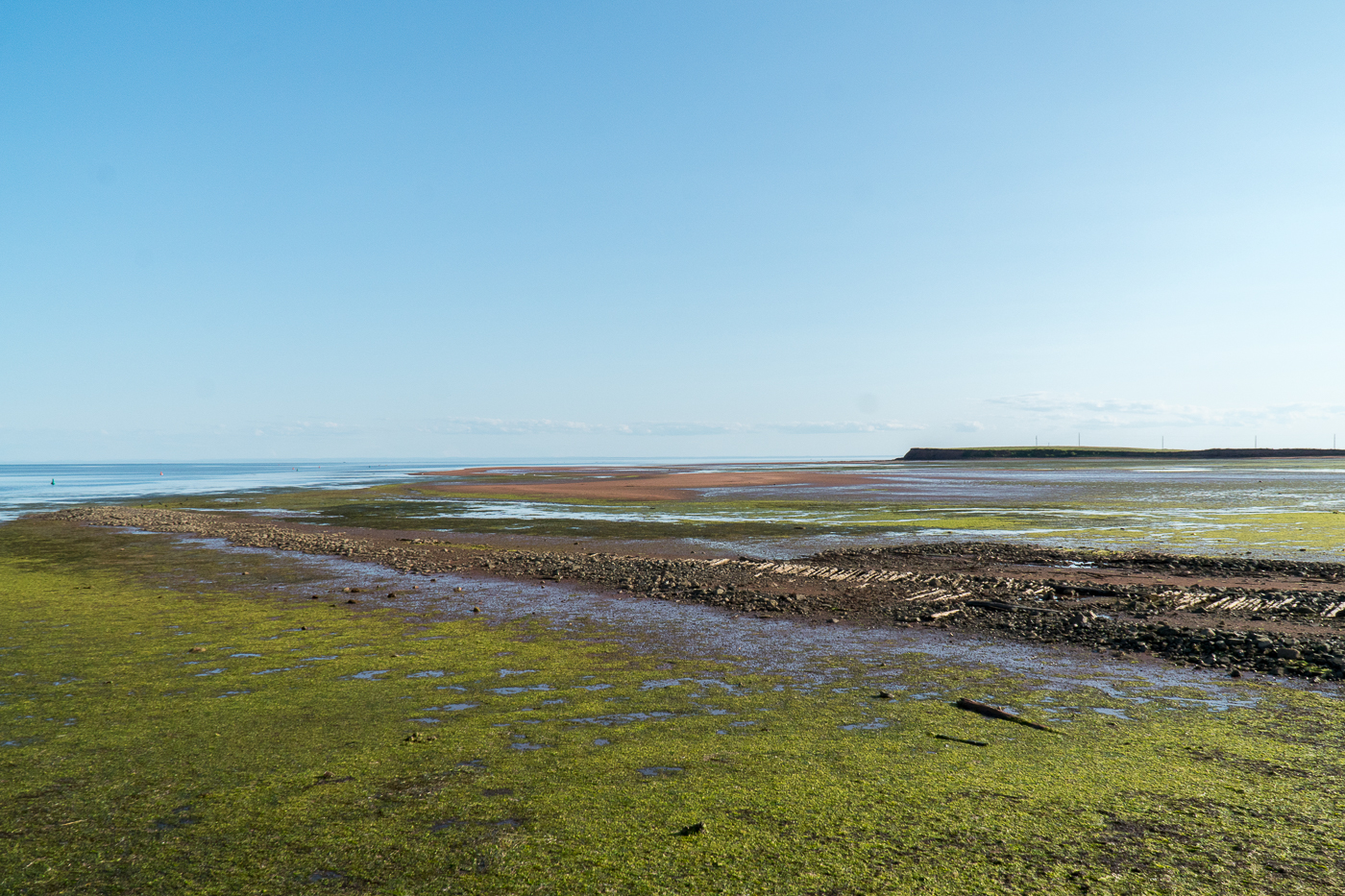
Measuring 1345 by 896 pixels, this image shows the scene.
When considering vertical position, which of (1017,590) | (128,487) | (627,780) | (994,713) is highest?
(128,487)

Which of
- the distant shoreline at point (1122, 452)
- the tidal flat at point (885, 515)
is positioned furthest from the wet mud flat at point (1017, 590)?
A: the distant shoreline at point (1122, 452)

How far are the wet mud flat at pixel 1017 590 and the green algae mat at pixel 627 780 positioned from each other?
7.95ft

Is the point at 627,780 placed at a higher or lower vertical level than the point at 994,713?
higher

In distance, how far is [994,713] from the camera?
8.40 m

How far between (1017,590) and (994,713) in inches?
355

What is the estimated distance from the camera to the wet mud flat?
462 inches

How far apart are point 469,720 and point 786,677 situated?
4.29 meters

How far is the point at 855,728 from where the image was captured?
795 centimetres

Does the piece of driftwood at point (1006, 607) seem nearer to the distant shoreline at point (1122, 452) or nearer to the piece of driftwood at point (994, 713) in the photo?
the piece of driftwood at point (994, 713)

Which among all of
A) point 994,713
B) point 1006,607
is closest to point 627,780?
point 994,713

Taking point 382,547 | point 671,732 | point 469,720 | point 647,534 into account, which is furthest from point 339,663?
point 647,534

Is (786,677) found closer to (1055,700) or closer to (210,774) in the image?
(1055,700)

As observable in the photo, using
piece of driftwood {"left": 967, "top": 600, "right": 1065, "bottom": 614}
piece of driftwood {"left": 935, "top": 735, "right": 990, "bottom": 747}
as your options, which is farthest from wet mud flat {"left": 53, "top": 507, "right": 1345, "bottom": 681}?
piece of driftwood {"left": 935, "top": 735, "right": 990, "bottom": 747}

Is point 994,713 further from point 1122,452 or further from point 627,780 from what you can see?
point 1122,452
